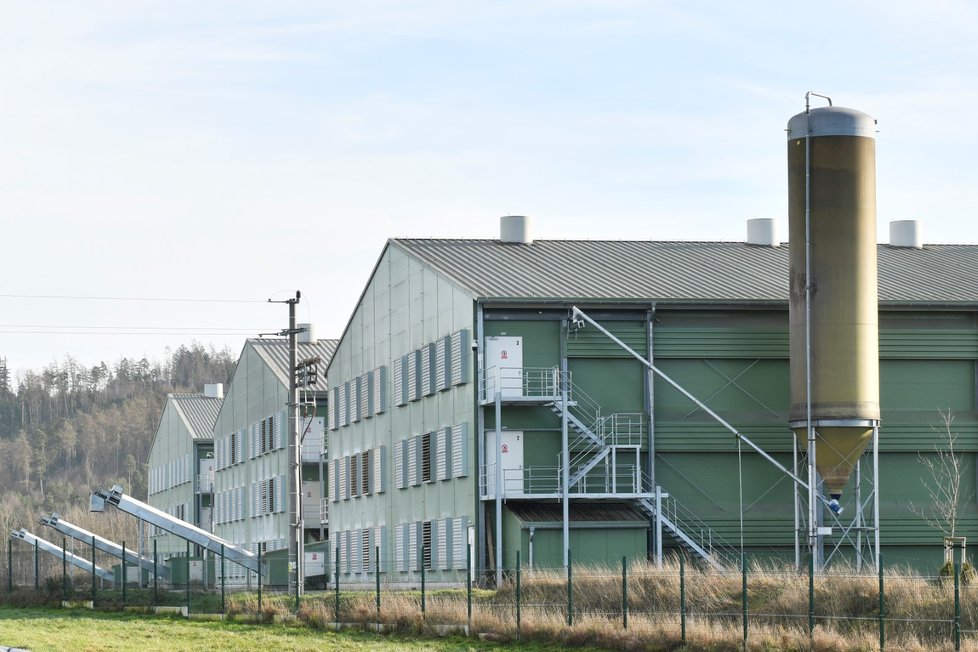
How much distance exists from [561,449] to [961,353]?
1310cm

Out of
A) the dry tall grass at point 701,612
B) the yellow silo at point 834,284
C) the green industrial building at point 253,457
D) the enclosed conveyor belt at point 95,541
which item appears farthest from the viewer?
the green industrial building at point 253,457

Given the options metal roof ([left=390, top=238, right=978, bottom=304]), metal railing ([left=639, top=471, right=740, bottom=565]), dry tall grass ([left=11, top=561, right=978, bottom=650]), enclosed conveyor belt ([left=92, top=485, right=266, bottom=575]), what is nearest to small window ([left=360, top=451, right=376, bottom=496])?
enclosed conveyor belt ([left=92, top=485, right=266, bottom=575])

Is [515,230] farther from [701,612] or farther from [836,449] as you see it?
[701,612]

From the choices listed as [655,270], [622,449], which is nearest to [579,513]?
[622,449]

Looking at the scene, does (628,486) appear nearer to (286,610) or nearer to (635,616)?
(286,610)

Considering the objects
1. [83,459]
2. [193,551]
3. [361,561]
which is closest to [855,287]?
[361,561]

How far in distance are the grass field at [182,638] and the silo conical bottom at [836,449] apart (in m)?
15.1

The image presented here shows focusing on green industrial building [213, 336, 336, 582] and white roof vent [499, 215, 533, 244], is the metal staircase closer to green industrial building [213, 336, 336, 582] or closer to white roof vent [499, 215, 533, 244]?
white roof vent [499, 215, 533, 244]

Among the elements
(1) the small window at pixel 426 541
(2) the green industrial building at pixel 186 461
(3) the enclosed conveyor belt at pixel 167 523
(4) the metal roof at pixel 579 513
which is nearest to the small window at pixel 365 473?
(3) the enclosed conveyor belt at pixel 167 523

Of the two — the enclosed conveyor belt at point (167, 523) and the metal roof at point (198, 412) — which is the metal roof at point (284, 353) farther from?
the metal roof at point (198, 412)

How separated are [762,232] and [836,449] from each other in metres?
15.0

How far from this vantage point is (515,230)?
55.6m

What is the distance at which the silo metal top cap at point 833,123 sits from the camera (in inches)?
1742

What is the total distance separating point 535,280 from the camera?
49906 millimetres
